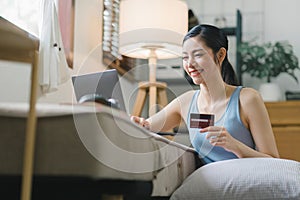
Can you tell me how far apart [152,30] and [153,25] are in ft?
0.10

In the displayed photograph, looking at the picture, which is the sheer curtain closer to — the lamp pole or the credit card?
the lamp pole

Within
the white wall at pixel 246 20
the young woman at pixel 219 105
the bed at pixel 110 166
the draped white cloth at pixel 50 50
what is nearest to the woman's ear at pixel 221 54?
the young woman at pixel 219 105

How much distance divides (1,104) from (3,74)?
0.03 meters

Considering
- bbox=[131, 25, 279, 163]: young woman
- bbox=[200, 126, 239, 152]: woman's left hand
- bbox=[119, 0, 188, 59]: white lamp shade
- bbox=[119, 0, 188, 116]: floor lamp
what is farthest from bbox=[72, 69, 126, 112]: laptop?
bbox=[119, 0, 188, 59]: white lamp shade

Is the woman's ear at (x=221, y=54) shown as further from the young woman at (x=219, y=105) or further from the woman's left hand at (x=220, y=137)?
the woman's left hand at (x=220, y=137)

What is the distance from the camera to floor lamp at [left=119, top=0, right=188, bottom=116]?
9.50 feet

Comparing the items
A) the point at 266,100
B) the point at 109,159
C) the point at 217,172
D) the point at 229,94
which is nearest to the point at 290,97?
the point at 266,100

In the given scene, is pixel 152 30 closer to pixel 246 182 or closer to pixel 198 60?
pixel 198 60

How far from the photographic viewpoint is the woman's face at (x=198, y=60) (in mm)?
1705

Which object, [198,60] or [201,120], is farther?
[198,60]

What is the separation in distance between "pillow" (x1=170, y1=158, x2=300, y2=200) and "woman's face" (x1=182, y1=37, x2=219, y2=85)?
0.56 m

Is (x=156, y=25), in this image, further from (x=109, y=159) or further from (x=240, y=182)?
(x=109, y=159)

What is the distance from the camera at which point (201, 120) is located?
1.39 m

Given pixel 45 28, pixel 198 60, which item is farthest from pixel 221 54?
pixel 45 28
